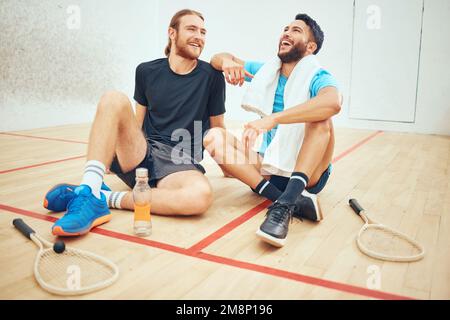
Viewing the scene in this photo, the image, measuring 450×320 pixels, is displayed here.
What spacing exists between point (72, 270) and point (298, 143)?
3.29 ft

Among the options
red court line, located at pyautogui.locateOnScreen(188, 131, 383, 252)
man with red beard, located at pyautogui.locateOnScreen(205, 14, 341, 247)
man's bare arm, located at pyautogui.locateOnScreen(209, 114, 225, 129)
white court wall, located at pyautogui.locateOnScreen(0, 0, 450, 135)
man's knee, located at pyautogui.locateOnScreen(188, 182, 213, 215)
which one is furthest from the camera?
white court wall, located at pyautogui.locateOnScreen(0, 0, 450, 135)

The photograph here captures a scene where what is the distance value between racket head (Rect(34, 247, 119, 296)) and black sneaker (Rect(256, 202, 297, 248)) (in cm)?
49

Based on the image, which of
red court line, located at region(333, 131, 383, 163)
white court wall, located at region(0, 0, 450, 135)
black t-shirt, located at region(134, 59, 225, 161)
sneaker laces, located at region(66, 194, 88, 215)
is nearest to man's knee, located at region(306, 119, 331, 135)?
black t-shirt, located at region(134, 59, 225, 161)

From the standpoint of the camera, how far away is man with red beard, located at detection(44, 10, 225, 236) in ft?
5.10

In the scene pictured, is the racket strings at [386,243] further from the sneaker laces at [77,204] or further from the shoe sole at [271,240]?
the sneaker laces at [77,204]

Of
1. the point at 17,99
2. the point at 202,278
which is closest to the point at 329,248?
the point at 202,278

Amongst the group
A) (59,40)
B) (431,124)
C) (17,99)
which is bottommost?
(431,124)

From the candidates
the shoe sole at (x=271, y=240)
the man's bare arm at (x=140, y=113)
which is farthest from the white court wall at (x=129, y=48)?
the shoe sole at (x=271, y=240)

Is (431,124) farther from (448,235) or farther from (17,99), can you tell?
(17,99)

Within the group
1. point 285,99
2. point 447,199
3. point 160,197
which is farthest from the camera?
point 447,199

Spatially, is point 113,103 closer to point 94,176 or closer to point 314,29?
point 94,176

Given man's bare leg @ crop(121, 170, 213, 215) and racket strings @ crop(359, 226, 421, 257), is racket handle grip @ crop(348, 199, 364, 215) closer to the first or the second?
racket strings @ crop(359, 226, 421, 257)

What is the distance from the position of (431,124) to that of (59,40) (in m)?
4.07

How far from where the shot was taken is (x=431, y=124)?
4633 mm
